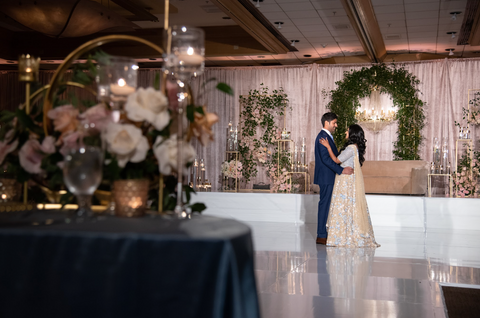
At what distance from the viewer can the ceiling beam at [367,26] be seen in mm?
8574

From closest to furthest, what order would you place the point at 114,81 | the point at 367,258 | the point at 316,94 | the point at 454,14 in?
the point at 114,81 < the point at 367,258 < the point at 454,14 < the point at 316,94

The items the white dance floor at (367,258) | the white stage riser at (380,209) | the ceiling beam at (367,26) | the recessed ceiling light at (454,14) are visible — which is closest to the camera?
the white dance floor at (367,258)

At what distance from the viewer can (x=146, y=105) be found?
1385 millimetres

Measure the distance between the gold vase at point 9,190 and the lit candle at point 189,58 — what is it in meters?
0.70

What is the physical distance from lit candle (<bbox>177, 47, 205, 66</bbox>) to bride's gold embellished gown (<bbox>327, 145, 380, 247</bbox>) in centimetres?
480

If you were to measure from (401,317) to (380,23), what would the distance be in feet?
26.3

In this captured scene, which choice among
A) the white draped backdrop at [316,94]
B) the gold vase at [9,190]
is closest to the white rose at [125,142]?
the gold vase at [9,190]

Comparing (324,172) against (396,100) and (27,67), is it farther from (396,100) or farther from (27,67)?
(396,100)

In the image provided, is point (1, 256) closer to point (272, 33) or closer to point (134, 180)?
point (134, 180)

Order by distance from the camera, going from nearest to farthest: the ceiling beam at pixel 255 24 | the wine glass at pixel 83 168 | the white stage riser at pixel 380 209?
the wine glass at pixel 83 168 → the white stage riser at pixel 380 209 → the ceiling beam at pixel 255 24

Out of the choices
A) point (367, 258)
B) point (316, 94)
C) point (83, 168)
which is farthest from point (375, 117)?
point (83, 168)

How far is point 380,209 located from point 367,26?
3.54m

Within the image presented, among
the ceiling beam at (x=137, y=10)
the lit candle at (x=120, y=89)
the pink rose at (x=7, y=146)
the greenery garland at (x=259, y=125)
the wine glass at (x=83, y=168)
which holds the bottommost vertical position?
the wine glass at (x=83, y=168)

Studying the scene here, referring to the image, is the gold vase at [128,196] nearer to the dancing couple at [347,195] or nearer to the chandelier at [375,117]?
the dancing couple at [347,195]
